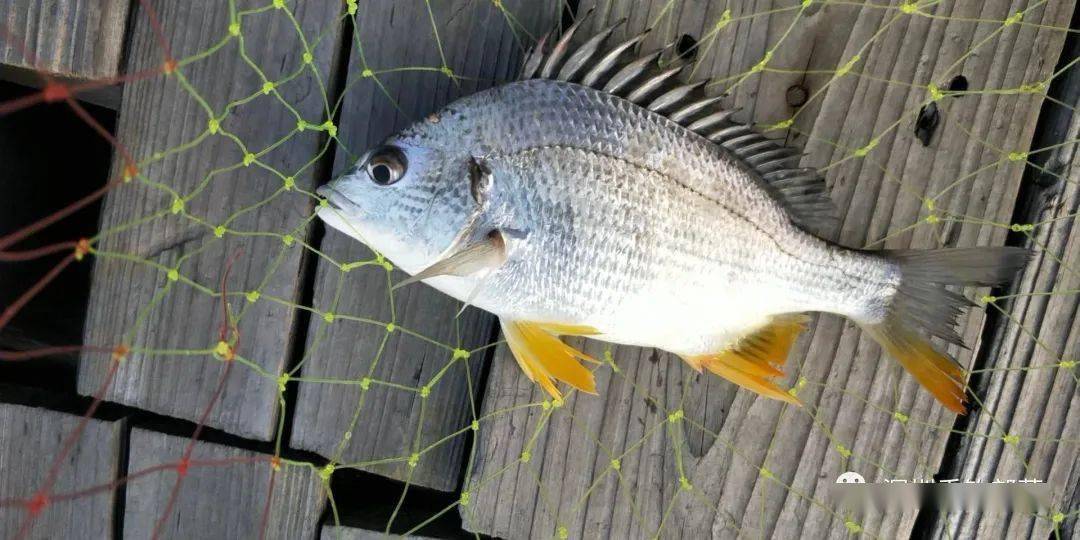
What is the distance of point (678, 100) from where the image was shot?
1262mm

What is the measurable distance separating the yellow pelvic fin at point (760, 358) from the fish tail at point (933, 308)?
0.15 m

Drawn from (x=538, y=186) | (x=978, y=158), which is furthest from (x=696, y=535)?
(x=978, y=158)

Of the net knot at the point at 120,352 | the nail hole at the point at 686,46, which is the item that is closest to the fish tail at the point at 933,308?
the nail hole at the point at 686,46

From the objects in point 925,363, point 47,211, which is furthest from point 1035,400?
point 47,211

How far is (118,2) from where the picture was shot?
1.29 m

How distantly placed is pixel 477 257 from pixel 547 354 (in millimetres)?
212

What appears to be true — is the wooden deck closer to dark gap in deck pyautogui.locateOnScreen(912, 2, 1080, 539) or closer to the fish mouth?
dark gap in deck pyautogui.locateOnScreen(912, 2, 1080, 539)

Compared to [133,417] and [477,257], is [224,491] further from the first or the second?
[477,257]

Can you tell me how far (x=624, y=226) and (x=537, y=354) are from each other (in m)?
0.27

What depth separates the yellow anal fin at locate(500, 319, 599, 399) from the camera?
47.4 inches

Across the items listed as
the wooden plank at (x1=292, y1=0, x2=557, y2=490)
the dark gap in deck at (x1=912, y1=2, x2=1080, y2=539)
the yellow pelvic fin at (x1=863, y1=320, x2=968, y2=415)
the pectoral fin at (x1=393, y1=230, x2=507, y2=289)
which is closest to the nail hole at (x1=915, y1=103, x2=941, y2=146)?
the dark gap in deck at (x1=912, y1=2, x2=1080, y2=539)

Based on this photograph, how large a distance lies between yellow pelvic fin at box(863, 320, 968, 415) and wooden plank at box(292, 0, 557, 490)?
2.50 feet

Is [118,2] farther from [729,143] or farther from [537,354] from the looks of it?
[729,143]

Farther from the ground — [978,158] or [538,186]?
[978,158]
